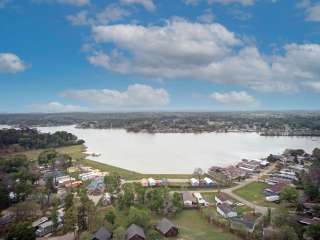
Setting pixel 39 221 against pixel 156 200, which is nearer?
pixel 39 221

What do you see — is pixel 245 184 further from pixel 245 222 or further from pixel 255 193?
pixel 245 222

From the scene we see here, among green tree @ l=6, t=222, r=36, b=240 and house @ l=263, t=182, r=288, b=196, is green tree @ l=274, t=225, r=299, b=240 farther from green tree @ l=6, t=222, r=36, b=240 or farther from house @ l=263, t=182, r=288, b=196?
green tree @ l=6, t=222, r=36, b=240

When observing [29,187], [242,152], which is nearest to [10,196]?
A: [29,187]

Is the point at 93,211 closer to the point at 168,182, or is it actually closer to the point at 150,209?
the point at 150,209

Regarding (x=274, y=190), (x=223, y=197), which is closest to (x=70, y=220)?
(x=223, y=197)

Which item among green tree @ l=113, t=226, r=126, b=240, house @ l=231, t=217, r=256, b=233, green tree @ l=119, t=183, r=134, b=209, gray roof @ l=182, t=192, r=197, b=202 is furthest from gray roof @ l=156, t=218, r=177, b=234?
gray roof @ l=182, t=192, r=197, b=202

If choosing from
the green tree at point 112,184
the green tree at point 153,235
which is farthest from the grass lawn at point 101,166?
the green tree at point 153,235
